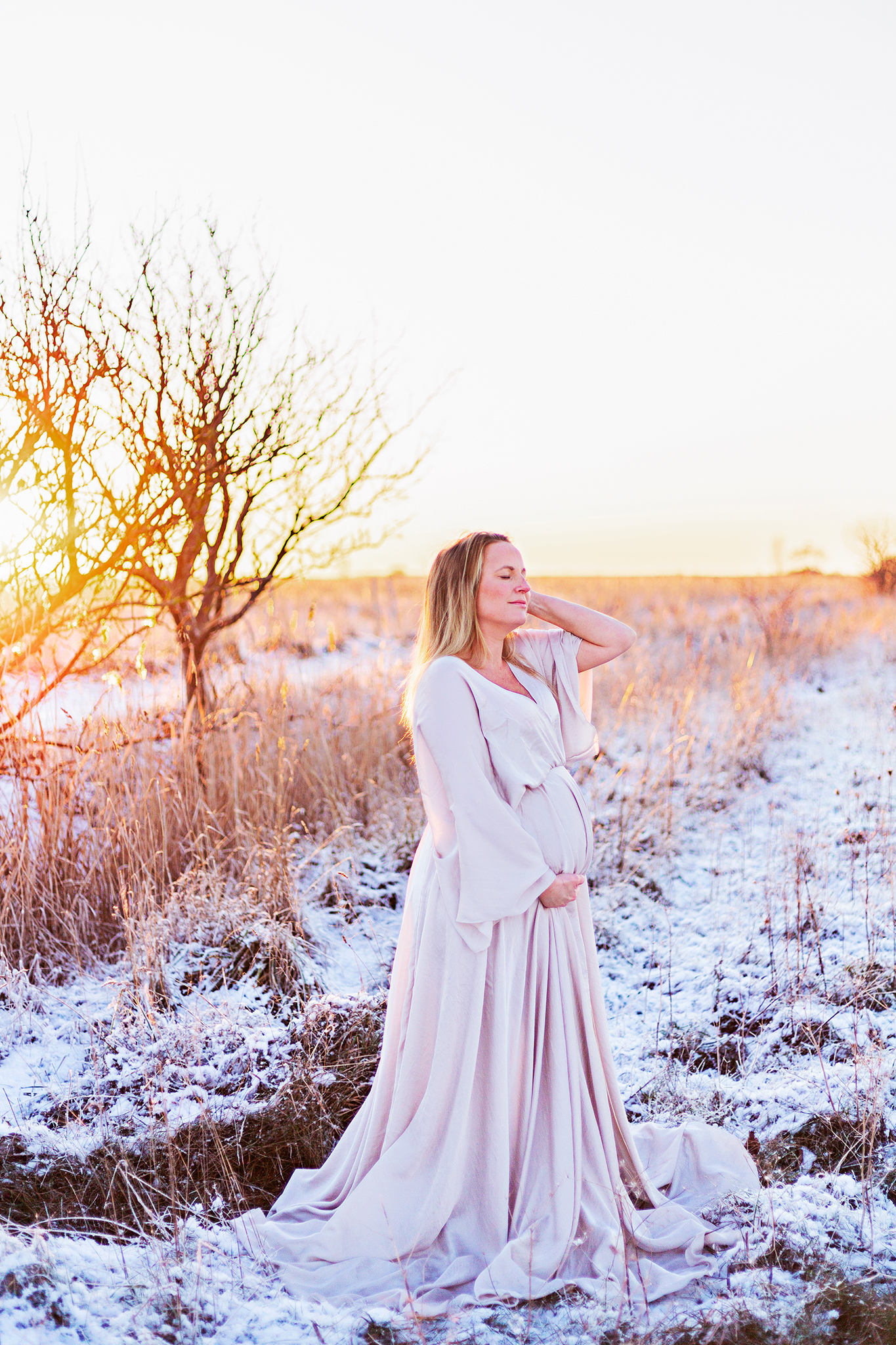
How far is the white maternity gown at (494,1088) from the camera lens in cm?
264

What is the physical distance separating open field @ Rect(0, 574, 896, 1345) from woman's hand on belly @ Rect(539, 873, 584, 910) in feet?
3.30

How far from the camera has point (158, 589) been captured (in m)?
6.11

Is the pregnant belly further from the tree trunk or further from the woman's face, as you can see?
the tree trunk

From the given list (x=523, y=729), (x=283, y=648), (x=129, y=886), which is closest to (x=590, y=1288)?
(x=523, y=729)

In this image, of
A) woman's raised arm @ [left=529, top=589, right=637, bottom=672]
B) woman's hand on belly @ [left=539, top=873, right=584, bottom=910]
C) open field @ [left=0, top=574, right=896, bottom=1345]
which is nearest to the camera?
open field @ [left=0, top=574, right=896, bottom=1345]

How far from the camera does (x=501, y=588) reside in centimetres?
281

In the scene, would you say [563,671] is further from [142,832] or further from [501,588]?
[142,832]

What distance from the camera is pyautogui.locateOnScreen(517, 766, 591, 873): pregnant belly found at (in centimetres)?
276

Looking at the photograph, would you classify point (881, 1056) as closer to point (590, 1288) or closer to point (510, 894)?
point (590, 1288)

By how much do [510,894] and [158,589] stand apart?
412cm

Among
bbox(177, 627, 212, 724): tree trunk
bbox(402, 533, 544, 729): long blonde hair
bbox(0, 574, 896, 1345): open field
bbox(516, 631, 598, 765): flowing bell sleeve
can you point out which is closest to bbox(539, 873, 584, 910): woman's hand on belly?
bbox(516, 631, 598, 765): flowing bell sleeve

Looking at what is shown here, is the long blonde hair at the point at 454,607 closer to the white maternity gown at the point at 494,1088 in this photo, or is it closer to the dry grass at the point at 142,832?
the white maternity gown at the point at 494,1088

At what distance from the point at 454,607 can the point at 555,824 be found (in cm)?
67

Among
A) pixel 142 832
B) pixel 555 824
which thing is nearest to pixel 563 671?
pixel 555 824
